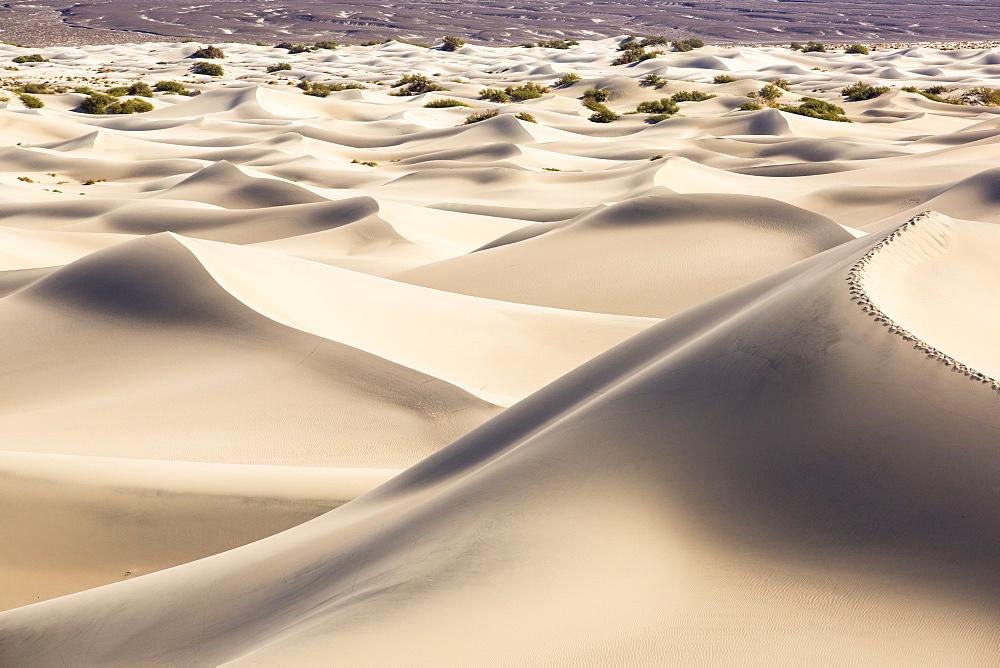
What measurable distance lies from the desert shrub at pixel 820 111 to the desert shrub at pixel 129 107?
19.3 m

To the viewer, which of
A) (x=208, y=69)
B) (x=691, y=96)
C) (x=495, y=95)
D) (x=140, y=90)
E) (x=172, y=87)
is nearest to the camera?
(x=691, y=96)

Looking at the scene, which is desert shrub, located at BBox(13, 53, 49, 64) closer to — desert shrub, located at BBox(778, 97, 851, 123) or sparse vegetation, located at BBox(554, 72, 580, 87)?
sparse vegetation, located at BBox(554, 72, 580, 87)

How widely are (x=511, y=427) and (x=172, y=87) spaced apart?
31561 mm

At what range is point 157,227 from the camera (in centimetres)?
1394

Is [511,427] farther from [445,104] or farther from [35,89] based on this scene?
[35,89]

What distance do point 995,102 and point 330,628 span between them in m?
30.0

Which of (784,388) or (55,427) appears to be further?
(55,427)

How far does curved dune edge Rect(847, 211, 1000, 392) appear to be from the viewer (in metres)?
2.69

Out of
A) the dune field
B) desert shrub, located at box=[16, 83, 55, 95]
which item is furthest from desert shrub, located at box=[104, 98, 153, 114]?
the dune field

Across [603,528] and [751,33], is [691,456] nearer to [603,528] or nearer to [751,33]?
[603,528]

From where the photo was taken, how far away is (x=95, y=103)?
28.0 meters

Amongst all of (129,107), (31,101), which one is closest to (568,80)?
(129,107)

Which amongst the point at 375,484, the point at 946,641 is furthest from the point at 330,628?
the point at 375,484

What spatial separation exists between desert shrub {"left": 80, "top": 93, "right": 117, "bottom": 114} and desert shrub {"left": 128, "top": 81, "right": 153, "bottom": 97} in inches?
92.7
